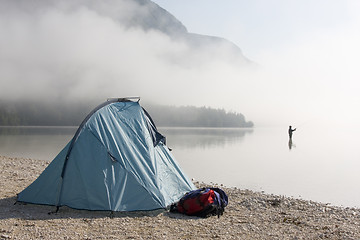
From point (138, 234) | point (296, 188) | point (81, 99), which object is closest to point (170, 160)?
point (138, 234)

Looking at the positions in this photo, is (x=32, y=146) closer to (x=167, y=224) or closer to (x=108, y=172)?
(x=108, y=172)

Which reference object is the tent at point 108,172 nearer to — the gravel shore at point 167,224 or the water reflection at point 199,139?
the gravel shore at point 167,224

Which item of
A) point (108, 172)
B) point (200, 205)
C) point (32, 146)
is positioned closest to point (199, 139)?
point (32, 146)

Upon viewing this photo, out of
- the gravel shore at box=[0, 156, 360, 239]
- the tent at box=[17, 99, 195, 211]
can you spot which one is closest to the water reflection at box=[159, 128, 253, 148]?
the tent at box=[17, 99, 195, 211]

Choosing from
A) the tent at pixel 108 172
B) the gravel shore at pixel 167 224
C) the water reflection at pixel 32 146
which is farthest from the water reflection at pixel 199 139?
the gravel shore at pixel 167 224

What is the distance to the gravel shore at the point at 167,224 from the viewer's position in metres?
6.99

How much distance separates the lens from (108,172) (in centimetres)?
855

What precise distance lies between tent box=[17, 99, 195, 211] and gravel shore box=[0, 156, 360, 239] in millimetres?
312

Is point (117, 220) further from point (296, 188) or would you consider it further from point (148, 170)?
point (296, 188)

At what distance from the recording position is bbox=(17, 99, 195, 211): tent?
8.42 m

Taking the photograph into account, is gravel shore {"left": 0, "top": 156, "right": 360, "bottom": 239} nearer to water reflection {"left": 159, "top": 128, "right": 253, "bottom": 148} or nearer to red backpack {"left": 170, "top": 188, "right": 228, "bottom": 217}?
red backpack {"left": 170, "top": 188, "right": 228, "bottom": 217}

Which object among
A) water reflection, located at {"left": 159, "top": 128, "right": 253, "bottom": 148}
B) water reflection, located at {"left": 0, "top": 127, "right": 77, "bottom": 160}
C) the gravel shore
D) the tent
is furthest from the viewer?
water reflection, located at {"left": 159, "top": 128, "right": 253, "bottom": 148}

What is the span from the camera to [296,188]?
1759 cm

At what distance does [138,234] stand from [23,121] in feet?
585
